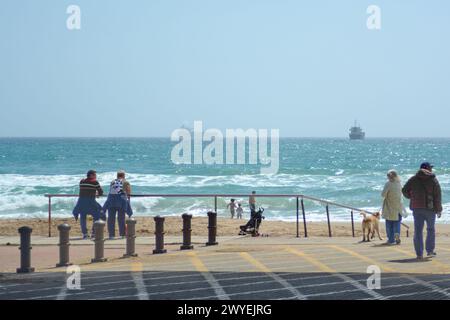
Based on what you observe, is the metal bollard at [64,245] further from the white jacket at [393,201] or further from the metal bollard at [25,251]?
the white jacket at [393,201]

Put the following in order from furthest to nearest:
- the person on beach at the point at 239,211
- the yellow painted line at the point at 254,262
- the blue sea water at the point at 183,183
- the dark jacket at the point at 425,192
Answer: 1. the blue sea water at the point at 183,183
2. the person on beach at the point at 239,211
3. the dark jacket at the point at 425,192
4. the yellow painted line at the point at 254,262

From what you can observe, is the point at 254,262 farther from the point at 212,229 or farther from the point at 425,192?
the point at 425,192

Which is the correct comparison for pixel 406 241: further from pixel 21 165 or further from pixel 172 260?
pixel 21 165

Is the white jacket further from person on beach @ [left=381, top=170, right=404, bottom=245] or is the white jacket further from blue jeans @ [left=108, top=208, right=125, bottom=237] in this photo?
blue jeans @ [left=108, top=208, right=125, bottom=237]

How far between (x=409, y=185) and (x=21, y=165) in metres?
75.4

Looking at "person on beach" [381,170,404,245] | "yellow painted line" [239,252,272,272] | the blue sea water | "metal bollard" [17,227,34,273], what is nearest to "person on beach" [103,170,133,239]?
"yellow painted line" [239,252,272,272]

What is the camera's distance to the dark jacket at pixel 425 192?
46.6 ft

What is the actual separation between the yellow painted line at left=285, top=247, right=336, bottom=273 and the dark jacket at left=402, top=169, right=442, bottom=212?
5.95ft

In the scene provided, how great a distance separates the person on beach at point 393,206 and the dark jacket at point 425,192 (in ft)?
8.02

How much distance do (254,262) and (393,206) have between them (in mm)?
3851

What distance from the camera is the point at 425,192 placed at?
14195mm

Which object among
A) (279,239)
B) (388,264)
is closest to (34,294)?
(388,264)

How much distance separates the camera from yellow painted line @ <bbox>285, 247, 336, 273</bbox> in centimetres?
1326

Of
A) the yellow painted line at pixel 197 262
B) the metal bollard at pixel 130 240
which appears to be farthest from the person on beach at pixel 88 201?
the yellow painted line at pixel 197 262
